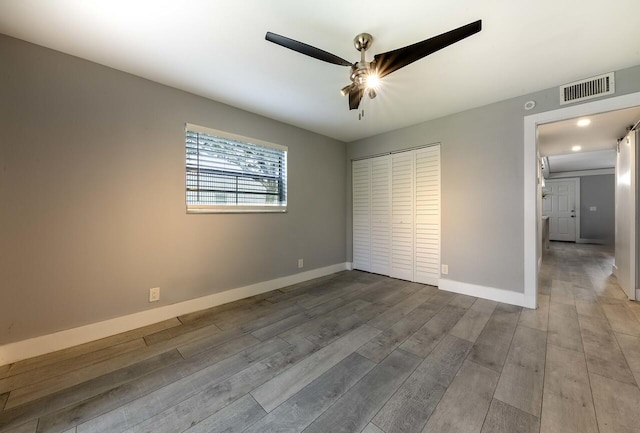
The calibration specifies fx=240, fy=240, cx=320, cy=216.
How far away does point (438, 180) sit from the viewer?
3.35m

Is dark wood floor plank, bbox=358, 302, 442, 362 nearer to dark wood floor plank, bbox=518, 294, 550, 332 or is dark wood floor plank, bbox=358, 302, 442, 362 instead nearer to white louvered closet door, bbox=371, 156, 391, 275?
dark wood floor plank, bbox=518, 294, 550, 332

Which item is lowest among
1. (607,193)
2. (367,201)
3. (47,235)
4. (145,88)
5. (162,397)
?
(162,397)

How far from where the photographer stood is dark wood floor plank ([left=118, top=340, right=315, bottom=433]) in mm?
1235

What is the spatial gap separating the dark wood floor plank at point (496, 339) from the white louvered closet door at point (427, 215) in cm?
93

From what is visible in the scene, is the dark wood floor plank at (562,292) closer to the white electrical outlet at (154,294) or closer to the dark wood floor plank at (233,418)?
the dark wood floor plank at (233,418)

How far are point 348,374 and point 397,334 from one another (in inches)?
27.7

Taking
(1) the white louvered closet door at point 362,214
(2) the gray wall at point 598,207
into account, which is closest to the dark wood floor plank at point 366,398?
(1) the white louvered closet door at point 362,214

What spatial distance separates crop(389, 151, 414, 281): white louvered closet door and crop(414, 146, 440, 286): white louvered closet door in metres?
0.09

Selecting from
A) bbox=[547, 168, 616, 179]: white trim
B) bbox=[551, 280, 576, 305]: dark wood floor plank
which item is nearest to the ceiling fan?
bbox=[551, 280, 576, 305]: dark wood floor plank

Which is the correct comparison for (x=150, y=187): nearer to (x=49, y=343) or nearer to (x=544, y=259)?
(x=49, y=343)

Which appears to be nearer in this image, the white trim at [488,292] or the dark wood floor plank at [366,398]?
the dark wood floor plank at [366,398]

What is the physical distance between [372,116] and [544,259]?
5107mm

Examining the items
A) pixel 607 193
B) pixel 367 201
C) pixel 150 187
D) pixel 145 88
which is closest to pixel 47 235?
pixel 150 187

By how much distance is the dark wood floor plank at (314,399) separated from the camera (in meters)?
1.23
